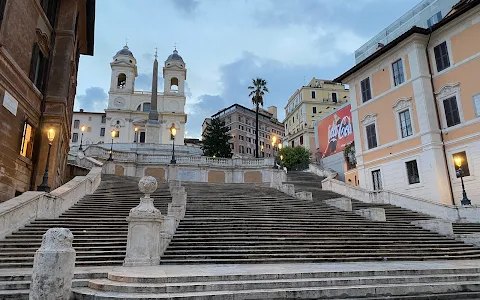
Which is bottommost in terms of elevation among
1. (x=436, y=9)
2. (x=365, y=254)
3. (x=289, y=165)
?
(x=365, y=254)

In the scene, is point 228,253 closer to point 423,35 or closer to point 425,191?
point 425,191

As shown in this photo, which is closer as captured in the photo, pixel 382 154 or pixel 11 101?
pixel 11 101

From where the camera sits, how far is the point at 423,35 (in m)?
22.8

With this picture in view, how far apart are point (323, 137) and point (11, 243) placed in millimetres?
42191

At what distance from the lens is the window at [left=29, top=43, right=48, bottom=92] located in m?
15.9

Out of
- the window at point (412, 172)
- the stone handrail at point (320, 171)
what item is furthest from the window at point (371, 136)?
the stone handrail at point (320, 171)

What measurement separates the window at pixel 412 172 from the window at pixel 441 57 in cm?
662

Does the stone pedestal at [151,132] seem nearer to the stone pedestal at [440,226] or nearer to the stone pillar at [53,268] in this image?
the stone pedestal at [440,226]

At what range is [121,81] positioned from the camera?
253ft

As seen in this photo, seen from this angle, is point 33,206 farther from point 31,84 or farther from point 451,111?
point 451,111

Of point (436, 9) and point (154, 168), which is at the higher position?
point (436, 9)

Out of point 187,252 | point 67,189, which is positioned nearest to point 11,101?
point 67,189

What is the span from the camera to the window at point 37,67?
15886 mm

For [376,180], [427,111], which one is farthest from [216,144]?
[427,111]
